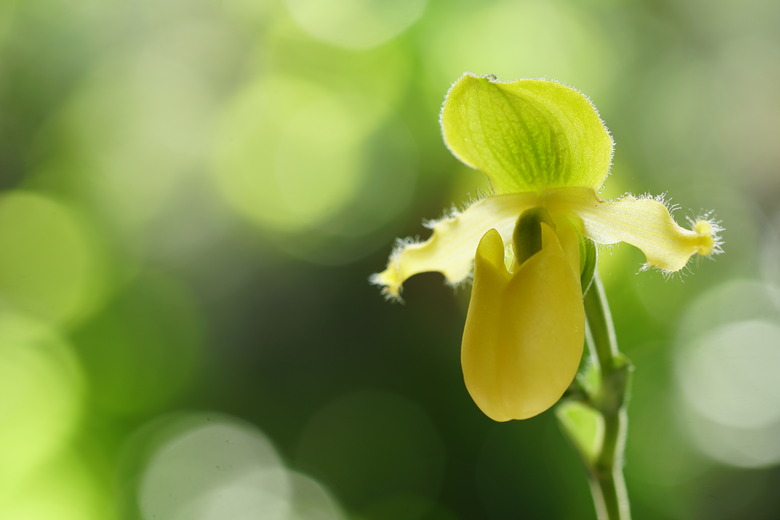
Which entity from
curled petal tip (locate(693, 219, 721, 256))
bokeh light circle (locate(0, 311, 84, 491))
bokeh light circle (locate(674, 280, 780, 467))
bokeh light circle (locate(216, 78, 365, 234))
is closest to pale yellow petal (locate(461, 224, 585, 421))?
curled petal tip (locate(693, 219, 721, 256))

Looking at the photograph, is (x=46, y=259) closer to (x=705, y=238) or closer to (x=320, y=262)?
(x=320, y=262)

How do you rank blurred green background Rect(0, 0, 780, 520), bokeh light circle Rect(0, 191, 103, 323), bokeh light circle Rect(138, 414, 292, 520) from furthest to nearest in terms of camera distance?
bokeh light circle Rect(0, 191, 103, 323) < bokeh light circle Rect(138, 414, 292, 520) < blurred green background Rect(0, 0, 780, 520)

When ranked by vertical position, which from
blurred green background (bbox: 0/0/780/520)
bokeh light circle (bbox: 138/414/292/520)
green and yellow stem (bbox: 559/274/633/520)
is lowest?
bokeh light circle (bbox: 138/414/292/520)

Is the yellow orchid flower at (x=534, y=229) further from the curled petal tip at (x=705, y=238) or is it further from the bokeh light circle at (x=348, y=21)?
the bokeh light circle at (x=348, y=21)

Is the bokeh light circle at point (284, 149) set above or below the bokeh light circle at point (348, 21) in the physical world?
below

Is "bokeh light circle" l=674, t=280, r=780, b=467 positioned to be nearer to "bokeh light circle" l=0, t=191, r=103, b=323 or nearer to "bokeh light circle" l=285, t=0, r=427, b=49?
"bokeh light circle" l=285, t=0, r=427, b=49

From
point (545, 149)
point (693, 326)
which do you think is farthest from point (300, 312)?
point (545, 149)

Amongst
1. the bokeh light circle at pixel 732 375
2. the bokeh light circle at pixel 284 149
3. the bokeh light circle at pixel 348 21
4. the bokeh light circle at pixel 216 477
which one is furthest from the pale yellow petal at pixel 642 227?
the bokeh light circle at pixel 348 21
